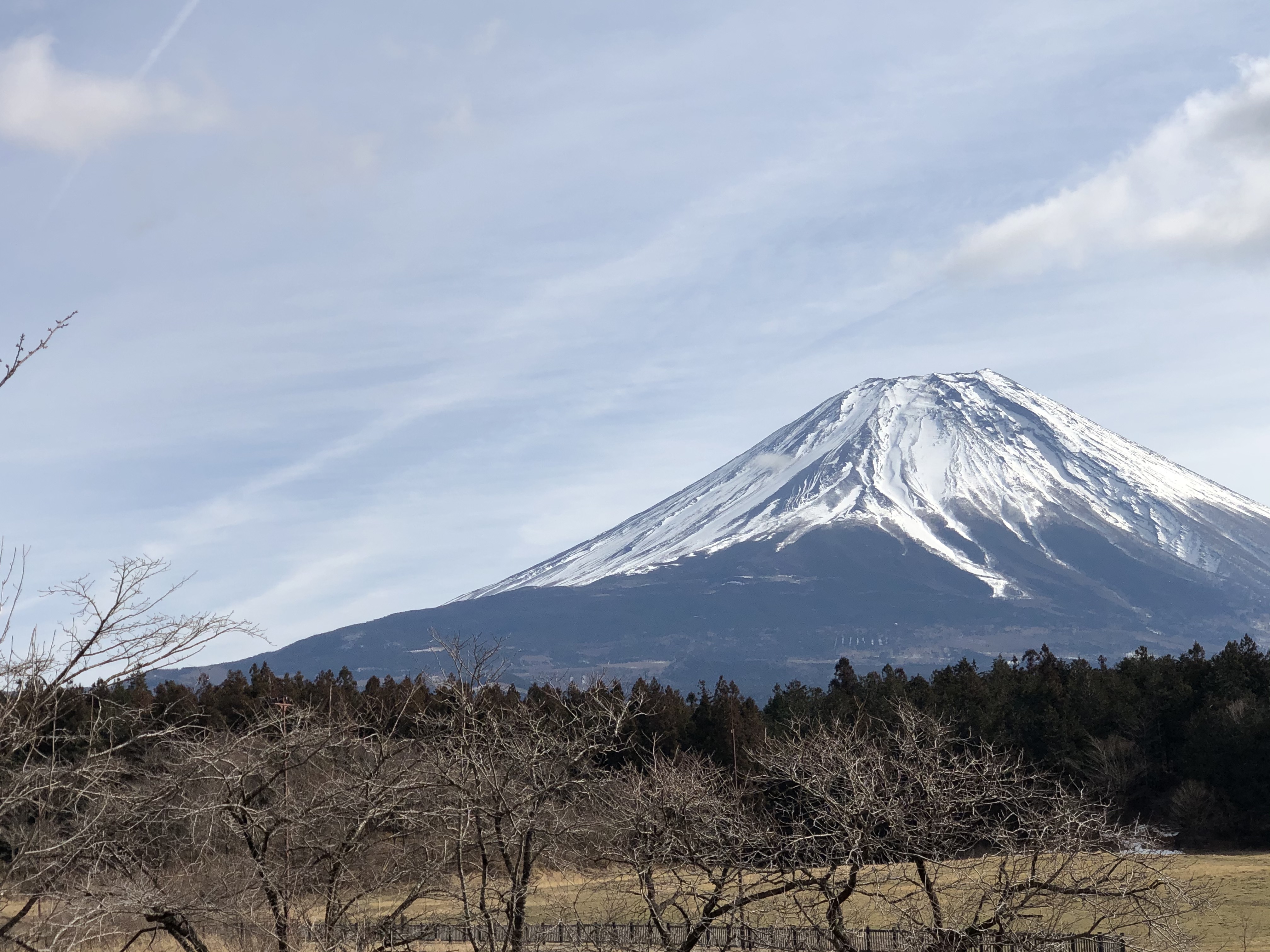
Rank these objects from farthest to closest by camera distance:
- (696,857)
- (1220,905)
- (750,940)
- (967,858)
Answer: (1220,905)
(967,858)
(696,857)
(750,940)

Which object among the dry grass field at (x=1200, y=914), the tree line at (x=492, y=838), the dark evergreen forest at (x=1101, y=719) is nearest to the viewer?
the tree line at (x=492, y=838)

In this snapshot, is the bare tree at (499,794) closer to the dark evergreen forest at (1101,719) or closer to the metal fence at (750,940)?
the metal fence at (750,940)

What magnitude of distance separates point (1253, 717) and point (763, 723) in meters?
16.3

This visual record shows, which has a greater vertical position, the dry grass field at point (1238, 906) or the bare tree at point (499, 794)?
the bare tree at point (499, 794)

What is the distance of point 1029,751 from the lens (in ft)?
139

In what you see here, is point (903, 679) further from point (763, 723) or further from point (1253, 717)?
point (1253, 717)

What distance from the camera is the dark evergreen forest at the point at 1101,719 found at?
37625 mm

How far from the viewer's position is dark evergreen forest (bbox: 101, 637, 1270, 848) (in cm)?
3762

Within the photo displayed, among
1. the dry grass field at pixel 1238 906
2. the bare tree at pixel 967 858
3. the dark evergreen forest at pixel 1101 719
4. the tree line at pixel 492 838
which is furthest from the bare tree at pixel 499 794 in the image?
the dark evergreen forest at pixel 1101 719

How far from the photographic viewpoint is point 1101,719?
42625 millimetres

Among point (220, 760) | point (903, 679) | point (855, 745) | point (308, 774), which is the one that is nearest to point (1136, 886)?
point (855, 745)

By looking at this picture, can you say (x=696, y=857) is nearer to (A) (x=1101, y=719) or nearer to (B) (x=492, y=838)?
(B) (x=492, y=838)

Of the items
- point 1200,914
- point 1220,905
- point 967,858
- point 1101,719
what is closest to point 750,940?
point 967,858

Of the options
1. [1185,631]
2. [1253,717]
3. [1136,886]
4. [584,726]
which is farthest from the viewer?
[1185,631]
